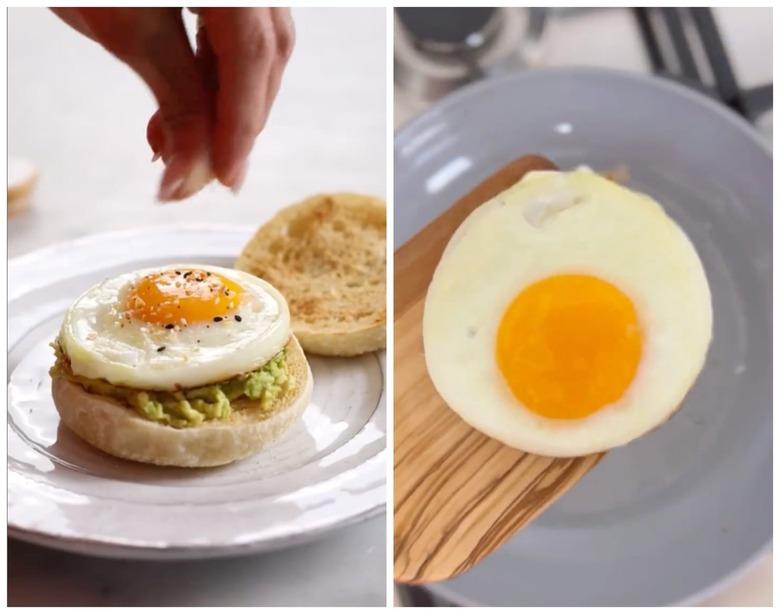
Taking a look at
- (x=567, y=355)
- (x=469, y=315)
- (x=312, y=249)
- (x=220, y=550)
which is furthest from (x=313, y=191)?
(x=220, y=550)

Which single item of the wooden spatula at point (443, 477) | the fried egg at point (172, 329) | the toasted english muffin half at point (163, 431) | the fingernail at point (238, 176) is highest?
the fingernail at point (238, 176)

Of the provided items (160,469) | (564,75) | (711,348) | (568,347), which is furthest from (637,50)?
(160,469)

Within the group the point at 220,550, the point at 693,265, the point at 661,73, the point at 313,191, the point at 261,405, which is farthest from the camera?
the point at 661,73

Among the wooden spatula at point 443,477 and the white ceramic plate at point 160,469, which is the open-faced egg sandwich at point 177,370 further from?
the wooden spatula at point 443,477

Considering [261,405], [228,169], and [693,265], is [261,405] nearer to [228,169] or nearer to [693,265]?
[228,169]

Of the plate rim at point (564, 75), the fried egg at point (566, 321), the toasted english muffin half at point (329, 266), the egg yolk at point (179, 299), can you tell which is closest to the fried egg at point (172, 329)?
the egg yolk at point (179, 299)

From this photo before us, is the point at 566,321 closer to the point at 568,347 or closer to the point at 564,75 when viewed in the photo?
the point at 568,347
